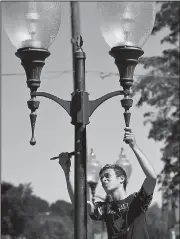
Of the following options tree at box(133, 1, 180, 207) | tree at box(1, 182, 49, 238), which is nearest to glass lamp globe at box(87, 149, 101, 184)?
tree at box(133, 1, 180, 207)

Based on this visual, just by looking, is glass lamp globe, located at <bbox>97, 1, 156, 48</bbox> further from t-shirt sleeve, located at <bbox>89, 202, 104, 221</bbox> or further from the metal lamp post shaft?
t-shirt sleeve, located at <bbox>89, 202, 104, 221</bbox>

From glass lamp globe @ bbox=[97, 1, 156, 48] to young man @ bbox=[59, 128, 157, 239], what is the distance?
0.74m

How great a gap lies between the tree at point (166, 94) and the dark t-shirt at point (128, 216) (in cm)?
1736

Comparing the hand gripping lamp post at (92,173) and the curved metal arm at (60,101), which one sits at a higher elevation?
the hand gripping lamp post at (92,173)

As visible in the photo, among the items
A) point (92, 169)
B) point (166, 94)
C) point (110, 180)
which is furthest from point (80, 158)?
point (166, 94)

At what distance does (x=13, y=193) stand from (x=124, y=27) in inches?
1024

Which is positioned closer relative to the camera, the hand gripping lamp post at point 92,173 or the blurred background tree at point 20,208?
the hand gripping lamp post at point 92,173

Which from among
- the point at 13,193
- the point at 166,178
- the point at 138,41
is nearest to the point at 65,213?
the point at 166,178

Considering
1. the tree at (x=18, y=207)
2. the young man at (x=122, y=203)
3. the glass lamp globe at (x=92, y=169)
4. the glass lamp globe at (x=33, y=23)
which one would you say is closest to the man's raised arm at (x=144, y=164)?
the young man at (x=122, y=203)

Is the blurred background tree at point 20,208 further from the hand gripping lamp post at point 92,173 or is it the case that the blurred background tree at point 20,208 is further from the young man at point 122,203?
the young man at point 122,203

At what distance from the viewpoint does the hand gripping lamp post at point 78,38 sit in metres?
5.49

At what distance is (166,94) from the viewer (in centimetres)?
2378

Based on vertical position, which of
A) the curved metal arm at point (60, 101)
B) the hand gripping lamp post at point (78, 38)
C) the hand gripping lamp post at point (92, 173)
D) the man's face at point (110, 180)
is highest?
the hand gripping lamp post at point (92, 173)

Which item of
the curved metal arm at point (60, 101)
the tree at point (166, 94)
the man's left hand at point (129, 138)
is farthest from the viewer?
the tree at point (166, 94)
